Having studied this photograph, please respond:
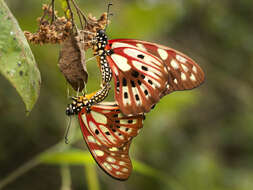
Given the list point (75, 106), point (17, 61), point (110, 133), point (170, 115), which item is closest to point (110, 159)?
point (110, 133)

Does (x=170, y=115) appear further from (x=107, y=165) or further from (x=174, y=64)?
(x=107, y=165)

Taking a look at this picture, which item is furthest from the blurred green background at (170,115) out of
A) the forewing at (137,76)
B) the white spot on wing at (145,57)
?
the white spot on wing at (145,57)

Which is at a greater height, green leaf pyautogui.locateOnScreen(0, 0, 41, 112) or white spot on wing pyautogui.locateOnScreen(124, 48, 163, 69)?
green leaf pyautogui.locateOnScreen(0, 0, 41, 112)

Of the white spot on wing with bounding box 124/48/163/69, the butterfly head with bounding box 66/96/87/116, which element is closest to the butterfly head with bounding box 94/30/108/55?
the white spot on wing with bounding box 124/48/163/69

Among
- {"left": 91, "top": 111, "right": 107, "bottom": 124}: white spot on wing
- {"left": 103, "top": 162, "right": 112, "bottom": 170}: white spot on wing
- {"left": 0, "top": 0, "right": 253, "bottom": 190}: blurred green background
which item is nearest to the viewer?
{"left": 103, "top": 162, "right": 112, "bottom": 170}: white spot on wing

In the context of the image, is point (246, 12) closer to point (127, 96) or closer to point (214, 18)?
point (214, 18)

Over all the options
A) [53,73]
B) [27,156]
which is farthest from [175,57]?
[27,156]

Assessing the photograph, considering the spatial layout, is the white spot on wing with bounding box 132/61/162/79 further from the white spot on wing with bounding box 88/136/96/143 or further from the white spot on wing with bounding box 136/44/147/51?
the white spot on wing with bounding box 88/136/96/143
